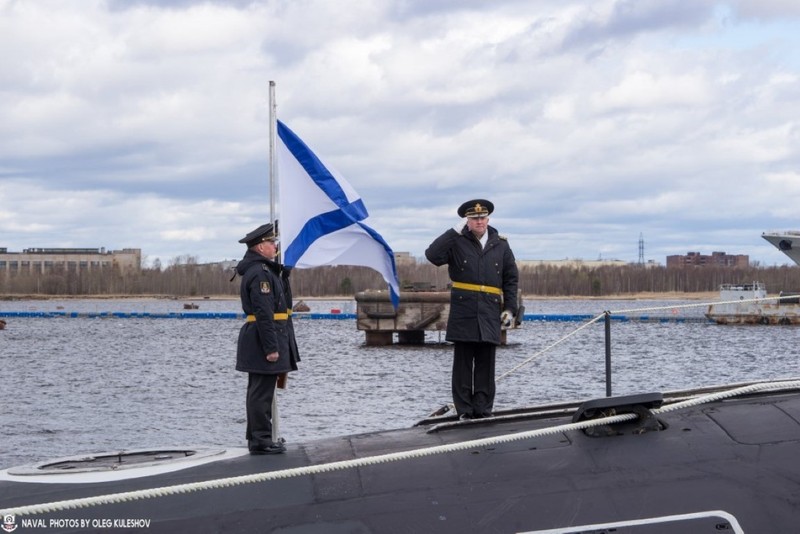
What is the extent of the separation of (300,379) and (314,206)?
28.6 m

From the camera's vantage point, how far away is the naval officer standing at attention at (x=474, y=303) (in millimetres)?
9773

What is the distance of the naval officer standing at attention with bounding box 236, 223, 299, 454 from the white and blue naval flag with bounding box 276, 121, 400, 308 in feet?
5.94

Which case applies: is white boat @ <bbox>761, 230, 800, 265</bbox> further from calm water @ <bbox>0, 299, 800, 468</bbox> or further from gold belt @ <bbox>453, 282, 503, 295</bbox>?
gold belt @ <bbox>453, 282, 503, 295</bbox>

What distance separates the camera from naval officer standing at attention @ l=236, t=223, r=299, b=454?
9180 mm

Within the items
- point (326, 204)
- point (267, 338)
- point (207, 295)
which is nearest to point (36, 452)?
point (326, 204)

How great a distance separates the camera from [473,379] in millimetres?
9906

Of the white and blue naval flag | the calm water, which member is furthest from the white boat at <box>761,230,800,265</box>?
the white and blue naval flag

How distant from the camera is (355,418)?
88.6ft

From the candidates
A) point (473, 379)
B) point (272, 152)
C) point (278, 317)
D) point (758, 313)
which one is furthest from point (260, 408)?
point (758, 313)

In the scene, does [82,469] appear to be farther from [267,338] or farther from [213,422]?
[213,422]

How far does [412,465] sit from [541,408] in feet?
6.50

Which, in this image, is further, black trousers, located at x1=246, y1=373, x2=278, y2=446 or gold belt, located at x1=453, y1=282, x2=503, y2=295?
gold belt, located at x1=453, y1=282, x2=503, y2=295

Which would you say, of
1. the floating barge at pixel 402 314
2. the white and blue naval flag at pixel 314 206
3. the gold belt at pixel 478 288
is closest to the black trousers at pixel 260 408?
the gold belt at pixel 478 288

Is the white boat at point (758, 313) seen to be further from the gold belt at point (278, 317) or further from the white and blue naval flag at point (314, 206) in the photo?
the gold belt at point (278, 317)
